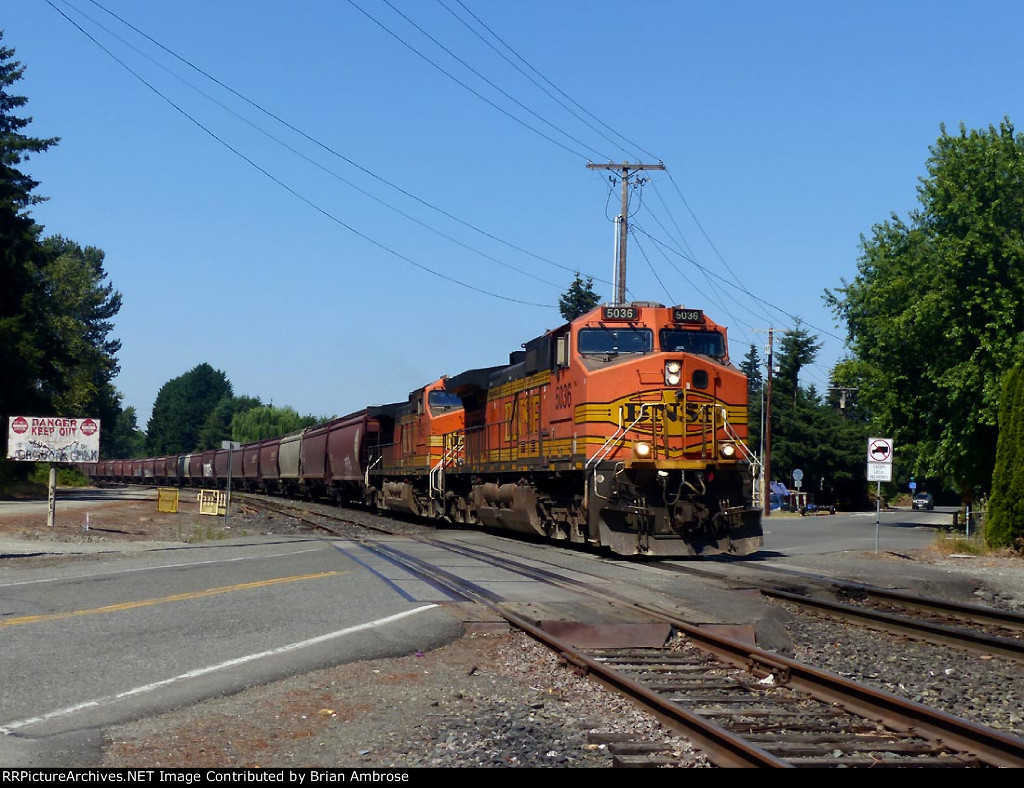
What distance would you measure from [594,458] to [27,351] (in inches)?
1239

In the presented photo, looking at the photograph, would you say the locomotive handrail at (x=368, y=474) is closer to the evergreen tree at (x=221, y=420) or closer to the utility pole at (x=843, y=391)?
the utility pole at (x=843, y=391)

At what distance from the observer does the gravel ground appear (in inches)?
237

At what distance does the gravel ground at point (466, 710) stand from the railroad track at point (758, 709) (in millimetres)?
175

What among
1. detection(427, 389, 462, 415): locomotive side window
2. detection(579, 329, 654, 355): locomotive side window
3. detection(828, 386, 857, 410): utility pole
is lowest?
detection(427, 389, 462, 415): locomotive side window

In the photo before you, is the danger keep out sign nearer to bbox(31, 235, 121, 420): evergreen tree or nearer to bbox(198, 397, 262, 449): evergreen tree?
bbox(31, 235, 121, 420): evergreen tree

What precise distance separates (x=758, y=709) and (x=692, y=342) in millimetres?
12637

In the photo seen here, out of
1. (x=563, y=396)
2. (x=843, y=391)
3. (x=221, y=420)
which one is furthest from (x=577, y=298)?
(x=221, y=420)

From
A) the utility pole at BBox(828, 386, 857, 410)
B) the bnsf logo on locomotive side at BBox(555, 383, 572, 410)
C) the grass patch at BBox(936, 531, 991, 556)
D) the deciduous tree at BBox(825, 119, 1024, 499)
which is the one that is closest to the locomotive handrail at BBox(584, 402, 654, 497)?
the bnsf logo on locomotive side at BBox(555, 383, 572, 410)

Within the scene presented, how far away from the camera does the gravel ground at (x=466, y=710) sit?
19.8ft

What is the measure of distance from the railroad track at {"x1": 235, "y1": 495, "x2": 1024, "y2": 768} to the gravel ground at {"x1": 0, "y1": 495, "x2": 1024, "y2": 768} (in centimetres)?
17

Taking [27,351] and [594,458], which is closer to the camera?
[594,458]

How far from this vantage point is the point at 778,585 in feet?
49.8

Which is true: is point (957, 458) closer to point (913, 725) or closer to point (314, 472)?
point (314, 472)

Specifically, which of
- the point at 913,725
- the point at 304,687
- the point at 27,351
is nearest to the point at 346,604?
the point at 304,687
